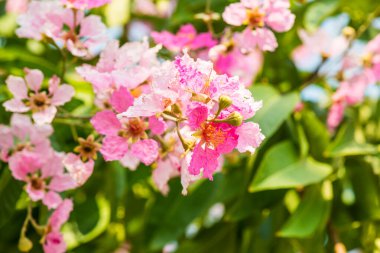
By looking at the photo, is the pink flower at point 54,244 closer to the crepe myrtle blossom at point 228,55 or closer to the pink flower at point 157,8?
the crepe myrtle blossom at point 228,55

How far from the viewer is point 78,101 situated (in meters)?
1.15

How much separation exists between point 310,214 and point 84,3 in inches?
22.5

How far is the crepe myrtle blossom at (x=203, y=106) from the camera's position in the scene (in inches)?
27.1

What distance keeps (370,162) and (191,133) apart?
71 centimetres

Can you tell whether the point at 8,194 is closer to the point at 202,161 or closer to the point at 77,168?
the point at 77,168

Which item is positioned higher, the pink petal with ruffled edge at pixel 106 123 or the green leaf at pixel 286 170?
the pink petal with ruffled edge at pixel 106 123

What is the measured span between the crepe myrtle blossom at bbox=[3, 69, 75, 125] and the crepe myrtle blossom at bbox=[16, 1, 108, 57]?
0.06 meters

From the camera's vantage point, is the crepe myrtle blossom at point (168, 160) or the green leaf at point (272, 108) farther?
the green leaf at point (272, 108)

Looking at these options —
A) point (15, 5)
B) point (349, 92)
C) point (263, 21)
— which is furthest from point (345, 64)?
point (15, 5)

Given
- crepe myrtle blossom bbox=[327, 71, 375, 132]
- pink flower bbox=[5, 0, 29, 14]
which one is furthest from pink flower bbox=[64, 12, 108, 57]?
pink flower bbox=[5, 0, 29, 14]

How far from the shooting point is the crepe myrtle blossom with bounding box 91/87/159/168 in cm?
85

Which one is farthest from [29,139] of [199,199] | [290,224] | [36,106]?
[290,224]

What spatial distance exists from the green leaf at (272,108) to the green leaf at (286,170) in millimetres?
46

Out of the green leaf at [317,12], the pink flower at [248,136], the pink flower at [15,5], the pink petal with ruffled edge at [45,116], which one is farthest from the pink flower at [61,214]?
the pink flower at [15,5]
